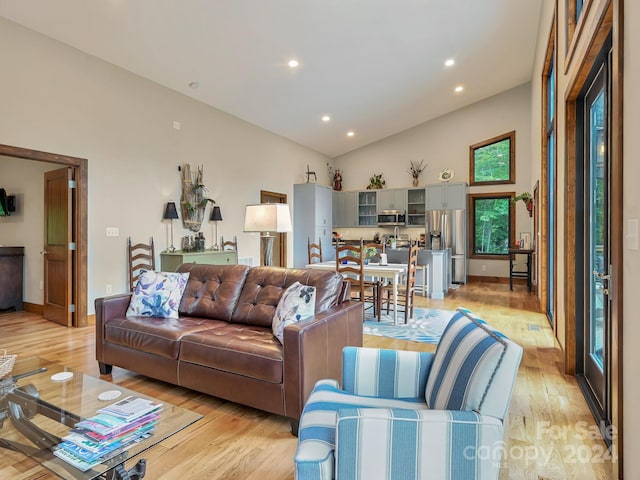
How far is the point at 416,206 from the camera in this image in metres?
8.93

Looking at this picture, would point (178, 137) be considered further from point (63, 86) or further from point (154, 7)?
point (154, 7)

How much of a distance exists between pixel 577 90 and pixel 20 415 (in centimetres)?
383

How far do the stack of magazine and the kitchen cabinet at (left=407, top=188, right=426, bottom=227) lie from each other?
792 cm

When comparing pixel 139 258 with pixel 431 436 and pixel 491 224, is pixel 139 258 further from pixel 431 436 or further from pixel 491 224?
pixel 491 224

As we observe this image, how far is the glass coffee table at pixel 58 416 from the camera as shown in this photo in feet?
4.43

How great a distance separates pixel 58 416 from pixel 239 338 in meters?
1.02

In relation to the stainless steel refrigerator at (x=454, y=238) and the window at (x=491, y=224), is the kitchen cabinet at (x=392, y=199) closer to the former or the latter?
Result: the stainless steel refrigerator at (x=454, y=238)

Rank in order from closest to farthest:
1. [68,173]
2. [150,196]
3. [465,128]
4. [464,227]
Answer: [68,173] < [150,196] < [464,227] < [465,128]

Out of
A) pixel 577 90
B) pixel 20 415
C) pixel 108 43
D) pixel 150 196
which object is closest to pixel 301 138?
pixel 150 196

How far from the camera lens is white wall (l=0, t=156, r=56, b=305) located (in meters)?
5.37

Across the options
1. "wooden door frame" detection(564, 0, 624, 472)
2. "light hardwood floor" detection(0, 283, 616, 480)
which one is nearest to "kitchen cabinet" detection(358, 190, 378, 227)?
"light hardwood floor" detection(0, 283, 616, 480)

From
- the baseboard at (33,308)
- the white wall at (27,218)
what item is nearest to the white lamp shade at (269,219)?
the white wall at (27,218)

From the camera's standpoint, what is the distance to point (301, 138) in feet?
27.3

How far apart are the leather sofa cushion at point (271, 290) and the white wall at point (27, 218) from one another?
4.10 metres
